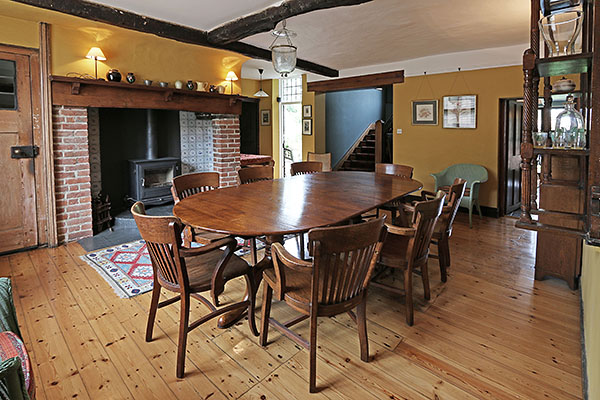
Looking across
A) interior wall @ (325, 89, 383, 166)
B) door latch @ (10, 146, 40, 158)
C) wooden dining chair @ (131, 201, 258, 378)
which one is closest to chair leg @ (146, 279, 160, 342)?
wooden dining chair @ (131, 201, 258, 378)

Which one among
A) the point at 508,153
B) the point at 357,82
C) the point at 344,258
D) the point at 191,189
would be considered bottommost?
the point at 344,258

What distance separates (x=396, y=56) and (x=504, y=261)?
3.96 meters

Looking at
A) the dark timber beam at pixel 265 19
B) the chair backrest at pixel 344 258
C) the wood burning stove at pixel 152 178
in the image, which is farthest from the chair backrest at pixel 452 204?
the wood burning stove at pixel 152 178

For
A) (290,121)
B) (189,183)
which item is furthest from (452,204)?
(290,121)

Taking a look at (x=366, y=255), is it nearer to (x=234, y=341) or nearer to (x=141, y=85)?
(x=234, y=341)

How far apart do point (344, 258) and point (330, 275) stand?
0.14m

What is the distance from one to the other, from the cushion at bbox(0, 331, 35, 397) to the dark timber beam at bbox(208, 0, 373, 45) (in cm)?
342

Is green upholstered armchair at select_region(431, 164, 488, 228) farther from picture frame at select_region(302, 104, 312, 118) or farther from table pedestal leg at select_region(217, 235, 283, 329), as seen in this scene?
table pedestal leg at select_region(217, 235, 283, 329)

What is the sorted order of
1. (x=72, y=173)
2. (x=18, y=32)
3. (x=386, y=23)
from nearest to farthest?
(x=18, y=32), (x=72, y=173), (x=386, y=23)

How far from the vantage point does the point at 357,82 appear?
728cm

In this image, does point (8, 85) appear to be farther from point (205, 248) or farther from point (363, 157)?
point (363, 157)

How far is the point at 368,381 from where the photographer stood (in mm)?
1915

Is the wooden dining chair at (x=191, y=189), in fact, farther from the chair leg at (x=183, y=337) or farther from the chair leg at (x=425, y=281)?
the chair leg at (x=425, y=281)

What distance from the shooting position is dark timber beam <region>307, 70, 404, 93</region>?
6.74 m
